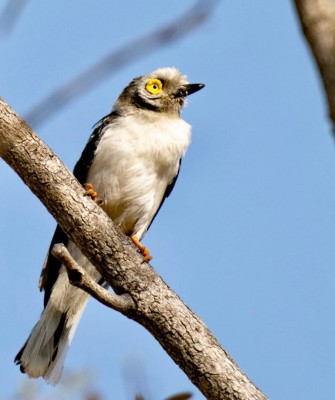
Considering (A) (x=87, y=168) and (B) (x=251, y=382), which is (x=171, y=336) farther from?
(A) (x=87, y=168)

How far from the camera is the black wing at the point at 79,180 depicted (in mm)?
5898

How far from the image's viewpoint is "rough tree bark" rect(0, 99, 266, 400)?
4.46 m

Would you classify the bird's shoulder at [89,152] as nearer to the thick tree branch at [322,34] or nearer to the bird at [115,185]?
the bird at [115,185]

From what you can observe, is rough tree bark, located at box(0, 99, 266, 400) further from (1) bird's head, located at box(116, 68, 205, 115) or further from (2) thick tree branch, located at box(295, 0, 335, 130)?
(2) thick tree branch, located at box(295, 0, 335, 130)

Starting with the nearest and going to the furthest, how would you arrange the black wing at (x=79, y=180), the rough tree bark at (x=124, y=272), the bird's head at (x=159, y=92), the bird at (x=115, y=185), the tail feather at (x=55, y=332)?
the rough tree bark at (x=124, y=272) → the tail feather at (x=55, y=332) → the bird at (x=115, y=185) → the black wing at (x=79, y=180) → the bird's head at (x=159, y=92)

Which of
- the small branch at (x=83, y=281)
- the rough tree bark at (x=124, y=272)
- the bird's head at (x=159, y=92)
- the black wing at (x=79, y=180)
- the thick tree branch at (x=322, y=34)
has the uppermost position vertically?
the bird's head at (x=159, y=92)

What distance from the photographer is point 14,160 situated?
4656 mm

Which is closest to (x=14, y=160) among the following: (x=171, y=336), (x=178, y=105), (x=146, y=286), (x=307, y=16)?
(x=146, y=286)

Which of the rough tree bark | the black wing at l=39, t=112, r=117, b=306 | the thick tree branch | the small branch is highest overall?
the black wing at l=39, t=112, r=117, b=306

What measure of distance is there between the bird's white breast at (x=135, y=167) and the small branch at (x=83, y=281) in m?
1.65

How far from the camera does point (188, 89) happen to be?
6.83 meters

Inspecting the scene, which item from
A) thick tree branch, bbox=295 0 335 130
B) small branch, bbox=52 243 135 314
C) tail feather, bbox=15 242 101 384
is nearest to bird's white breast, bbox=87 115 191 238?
tail feather, bbox=15 242 101 384

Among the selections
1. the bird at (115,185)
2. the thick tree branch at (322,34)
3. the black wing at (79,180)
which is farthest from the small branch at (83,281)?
the thick tree branch at (322,34)

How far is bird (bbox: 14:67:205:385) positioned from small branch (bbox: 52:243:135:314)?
1.20m
